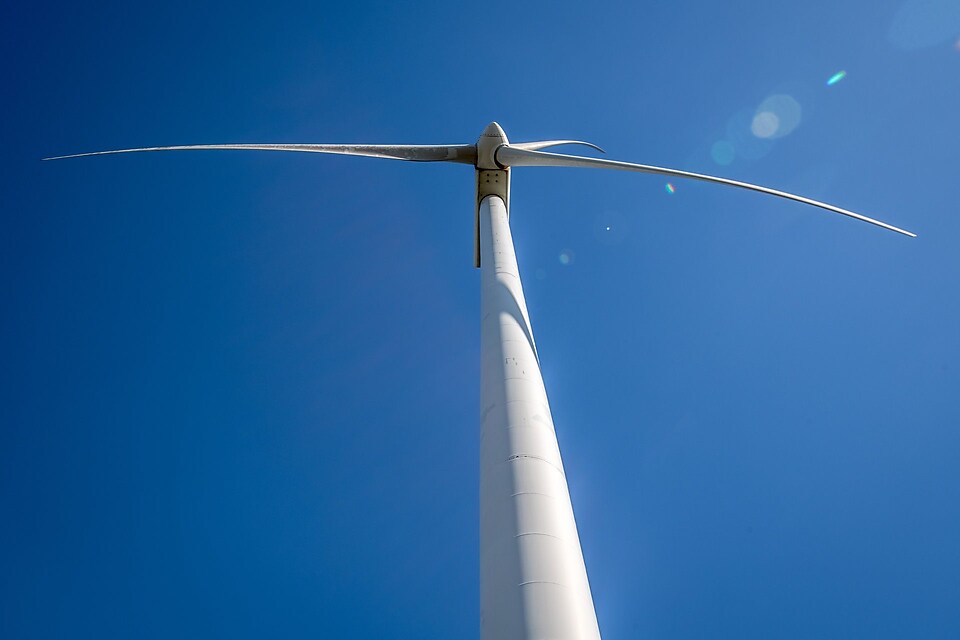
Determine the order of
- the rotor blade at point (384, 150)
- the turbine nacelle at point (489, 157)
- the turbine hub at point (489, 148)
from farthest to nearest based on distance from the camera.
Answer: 1. the turbine hub at point (489, 148)
2. the turbine nacelle at point (489, 157)
3. the rotor blade at point (384, 150)

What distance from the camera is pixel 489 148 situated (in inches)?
877

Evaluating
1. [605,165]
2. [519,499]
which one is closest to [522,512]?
[519,499]

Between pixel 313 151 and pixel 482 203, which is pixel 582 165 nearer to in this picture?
pixel 482 203

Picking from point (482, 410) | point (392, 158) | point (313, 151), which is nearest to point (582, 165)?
point (392, 158)

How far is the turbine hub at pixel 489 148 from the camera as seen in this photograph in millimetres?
22303

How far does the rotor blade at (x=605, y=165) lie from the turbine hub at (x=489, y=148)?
18cm

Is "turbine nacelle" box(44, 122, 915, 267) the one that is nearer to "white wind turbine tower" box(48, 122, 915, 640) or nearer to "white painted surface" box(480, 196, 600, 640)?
"white wind turbine tower" box(48, 122, 915, 640)

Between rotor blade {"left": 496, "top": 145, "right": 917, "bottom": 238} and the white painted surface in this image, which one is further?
rotor blade {"left": 496, "top": 145, "right": 917, "bottom": 238}

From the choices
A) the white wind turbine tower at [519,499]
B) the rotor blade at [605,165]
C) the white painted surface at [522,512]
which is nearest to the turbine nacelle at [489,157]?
the rotor blade at [605,165]

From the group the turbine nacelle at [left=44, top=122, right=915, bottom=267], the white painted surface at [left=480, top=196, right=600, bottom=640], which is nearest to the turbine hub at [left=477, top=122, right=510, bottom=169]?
the turbine nacelle at [left=44, top=122, right=915, bottom=267]

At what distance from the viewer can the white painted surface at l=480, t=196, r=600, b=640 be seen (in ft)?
22.1

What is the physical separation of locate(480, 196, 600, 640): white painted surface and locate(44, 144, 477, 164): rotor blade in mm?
9253

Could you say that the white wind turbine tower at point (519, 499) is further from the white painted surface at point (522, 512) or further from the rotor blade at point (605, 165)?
the rotor blade at point (605, 165)

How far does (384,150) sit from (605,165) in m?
6.94
